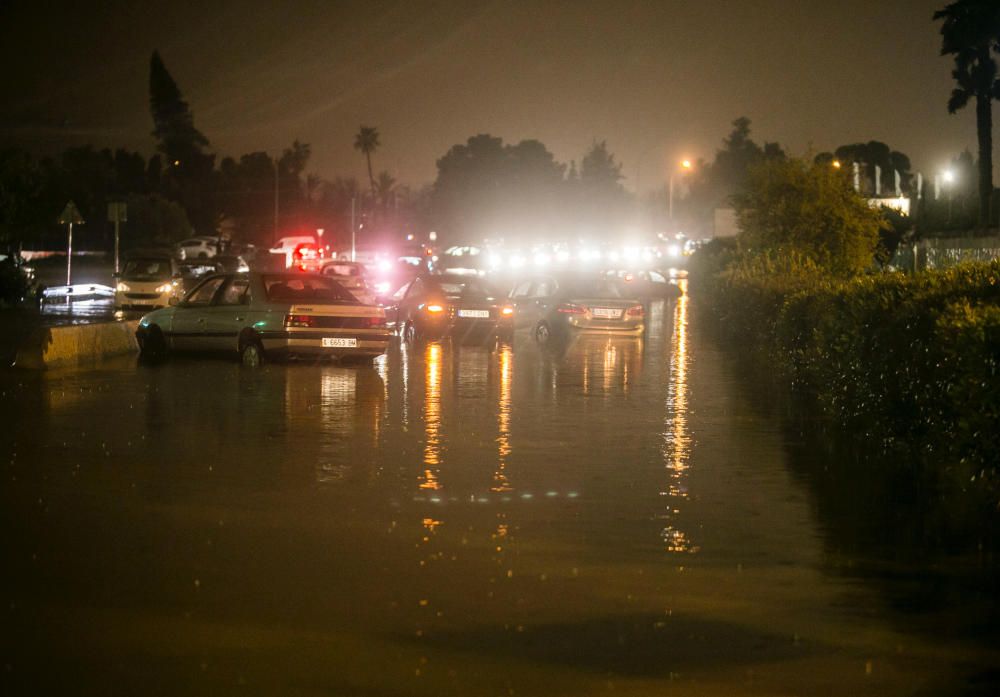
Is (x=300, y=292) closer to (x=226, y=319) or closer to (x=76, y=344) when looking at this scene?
(x=226, y=319)

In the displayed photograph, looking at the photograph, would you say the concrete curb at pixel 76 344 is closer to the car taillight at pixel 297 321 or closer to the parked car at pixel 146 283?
the car taillight at pixel 297 321

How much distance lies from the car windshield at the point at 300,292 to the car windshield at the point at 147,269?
16112 mm

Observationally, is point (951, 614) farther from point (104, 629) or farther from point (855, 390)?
point (855, 390)

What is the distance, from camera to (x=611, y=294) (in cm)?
3428

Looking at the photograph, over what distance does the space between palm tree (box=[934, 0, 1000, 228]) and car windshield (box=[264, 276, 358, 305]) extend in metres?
43.3

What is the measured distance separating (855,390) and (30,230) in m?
30.7

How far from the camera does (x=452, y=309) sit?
29688mm

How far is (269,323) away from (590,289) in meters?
12.9

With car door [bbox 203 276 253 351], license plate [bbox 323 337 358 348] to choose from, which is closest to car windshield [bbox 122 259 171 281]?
car door [bbox 203 276 253 351]

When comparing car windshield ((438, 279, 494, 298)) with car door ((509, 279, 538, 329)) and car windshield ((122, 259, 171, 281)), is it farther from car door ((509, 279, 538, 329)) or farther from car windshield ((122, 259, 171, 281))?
car windshield ((122, 259, 171, 281))

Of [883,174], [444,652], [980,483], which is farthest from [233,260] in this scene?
[883,174]

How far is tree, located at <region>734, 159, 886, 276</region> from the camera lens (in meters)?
36.8

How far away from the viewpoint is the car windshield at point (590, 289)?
3353cm

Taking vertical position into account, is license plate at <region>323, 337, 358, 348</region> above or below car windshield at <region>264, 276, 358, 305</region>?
below
